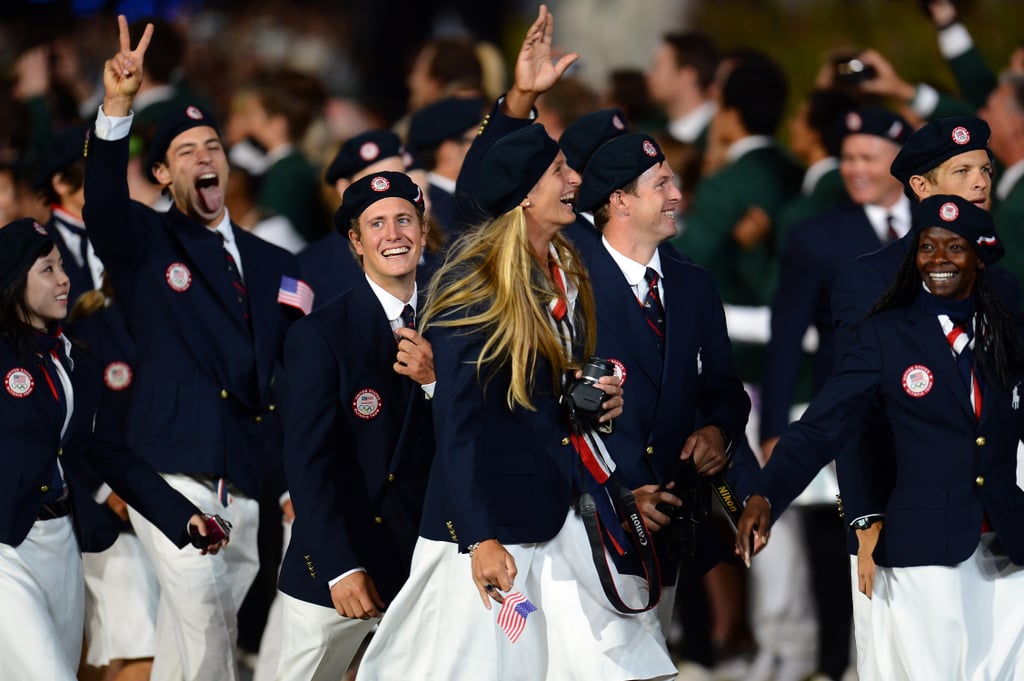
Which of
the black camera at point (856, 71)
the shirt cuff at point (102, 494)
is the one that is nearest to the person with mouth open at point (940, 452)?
the shirt cuff at point (102, 494)

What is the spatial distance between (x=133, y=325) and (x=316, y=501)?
133 centimetres

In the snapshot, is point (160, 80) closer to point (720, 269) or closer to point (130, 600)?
point (720, 269)

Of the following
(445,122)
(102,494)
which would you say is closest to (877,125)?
(445,122)

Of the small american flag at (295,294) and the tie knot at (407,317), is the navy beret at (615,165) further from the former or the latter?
the small american flag at (295,294)

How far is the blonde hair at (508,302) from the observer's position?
566 centimetres

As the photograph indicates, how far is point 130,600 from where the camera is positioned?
7184 mm

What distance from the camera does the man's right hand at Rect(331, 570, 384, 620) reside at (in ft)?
20.0

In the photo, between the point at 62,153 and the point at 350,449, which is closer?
the point at 350,449

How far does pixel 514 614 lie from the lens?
5.46m

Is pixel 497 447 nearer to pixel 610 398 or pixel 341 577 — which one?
pixel 610 398

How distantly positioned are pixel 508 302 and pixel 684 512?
90 centimetres

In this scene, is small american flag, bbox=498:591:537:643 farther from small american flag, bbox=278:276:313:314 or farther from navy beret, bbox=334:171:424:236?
small american flag, bbox=278:276:313:314

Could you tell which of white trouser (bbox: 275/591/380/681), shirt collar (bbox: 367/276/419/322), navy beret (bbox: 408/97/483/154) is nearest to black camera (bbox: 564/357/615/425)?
shirt collar (bbox: 367/276/419/322)

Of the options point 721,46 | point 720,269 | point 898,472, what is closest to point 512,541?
point 898,472
